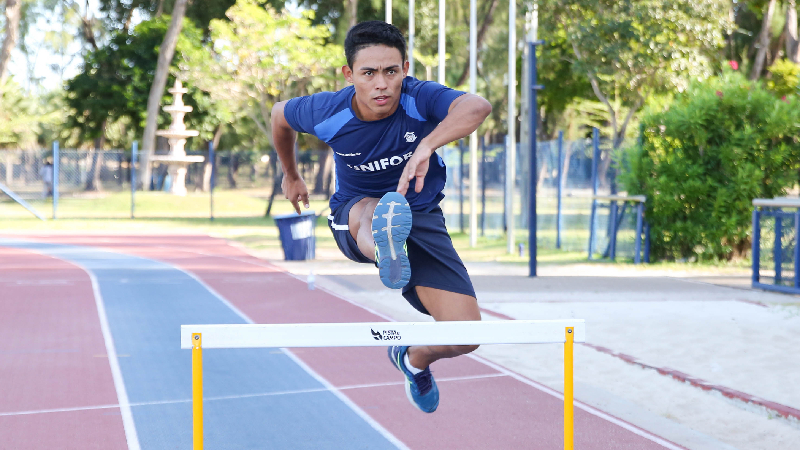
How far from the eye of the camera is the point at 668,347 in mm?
8414

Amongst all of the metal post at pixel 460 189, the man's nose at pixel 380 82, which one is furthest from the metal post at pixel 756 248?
the metal post at pixel 460 189

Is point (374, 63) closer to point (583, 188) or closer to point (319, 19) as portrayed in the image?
point (583, 188)

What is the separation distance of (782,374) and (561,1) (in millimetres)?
17642

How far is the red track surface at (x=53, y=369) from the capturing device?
564 centimetres

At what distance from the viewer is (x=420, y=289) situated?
15.2 feet

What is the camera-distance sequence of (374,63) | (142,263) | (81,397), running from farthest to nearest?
(142,263), (81,397), (374,63)

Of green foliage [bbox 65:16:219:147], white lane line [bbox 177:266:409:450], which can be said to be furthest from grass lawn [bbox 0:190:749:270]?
white lane line [bbox 177:266:409:450]

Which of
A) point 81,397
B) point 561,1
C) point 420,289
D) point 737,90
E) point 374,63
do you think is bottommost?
point 81,397

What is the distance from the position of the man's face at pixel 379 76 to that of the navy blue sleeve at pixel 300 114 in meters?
0.42

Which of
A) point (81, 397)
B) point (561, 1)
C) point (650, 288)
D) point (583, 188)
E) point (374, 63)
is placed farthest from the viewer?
point (561, 1)

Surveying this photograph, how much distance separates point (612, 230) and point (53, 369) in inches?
454

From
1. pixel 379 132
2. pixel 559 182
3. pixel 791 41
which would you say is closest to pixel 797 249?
pixel 559 182

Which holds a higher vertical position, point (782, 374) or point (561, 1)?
point (561, 1)

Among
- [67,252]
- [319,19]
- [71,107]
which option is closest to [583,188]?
[67,252]
